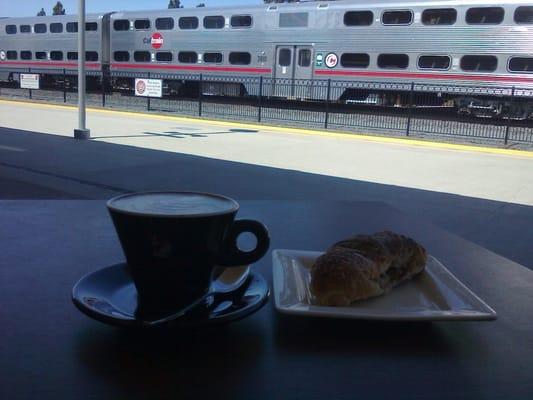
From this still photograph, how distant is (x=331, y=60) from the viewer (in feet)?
69.6

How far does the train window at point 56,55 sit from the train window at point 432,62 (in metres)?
18.4

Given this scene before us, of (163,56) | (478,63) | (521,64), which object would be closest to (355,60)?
(478,63)

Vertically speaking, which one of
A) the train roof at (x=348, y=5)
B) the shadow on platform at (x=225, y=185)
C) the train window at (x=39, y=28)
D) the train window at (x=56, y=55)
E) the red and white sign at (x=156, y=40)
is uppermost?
the train roof at (x=348, y=5)

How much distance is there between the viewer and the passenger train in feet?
59.5

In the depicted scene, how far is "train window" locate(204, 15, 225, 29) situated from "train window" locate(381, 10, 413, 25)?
6803mm

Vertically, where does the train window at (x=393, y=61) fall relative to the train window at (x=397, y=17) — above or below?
below

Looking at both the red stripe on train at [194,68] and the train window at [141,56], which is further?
the train window at [141,56]

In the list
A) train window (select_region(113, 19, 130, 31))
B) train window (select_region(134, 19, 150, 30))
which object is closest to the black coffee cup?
train window (select_region(134, 19, 150, 30))

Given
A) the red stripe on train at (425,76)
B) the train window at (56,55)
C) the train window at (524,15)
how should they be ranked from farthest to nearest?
the train window at (56,55), the red stripe on train at (425,76), the train window at (524,15)

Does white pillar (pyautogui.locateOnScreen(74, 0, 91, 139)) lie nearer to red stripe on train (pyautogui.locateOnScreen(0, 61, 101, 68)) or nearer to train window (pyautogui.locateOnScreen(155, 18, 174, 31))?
train window (pyautogui.locateOnScreen(155, 18, 174, 31))

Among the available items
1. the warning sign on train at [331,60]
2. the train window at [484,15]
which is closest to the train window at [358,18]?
the warning sign on train at [331,60]

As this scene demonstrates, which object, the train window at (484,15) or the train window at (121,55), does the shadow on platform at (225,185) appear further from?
the train window at (121,55)

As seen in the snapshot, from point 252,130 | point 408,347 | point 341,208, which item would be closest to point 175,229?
point 408,347

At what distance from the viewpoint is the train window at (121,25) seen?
2666 centimetres
